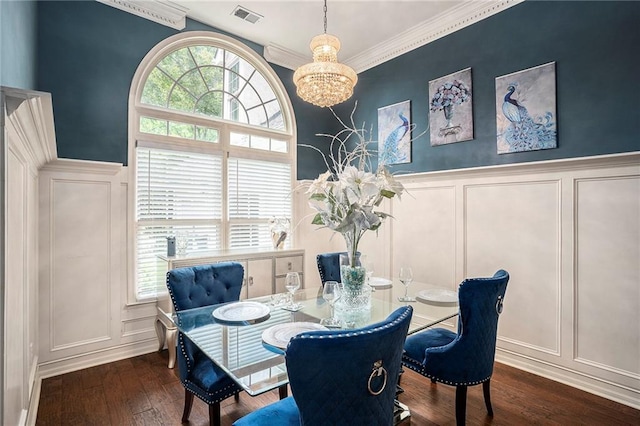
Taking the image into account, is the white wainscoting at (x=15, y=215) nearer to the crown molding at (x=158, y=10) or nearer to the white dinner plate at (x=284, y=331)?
the white dinner plate at (x=284, y=331)

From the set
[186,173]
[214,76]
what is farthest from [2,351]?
[214,76]

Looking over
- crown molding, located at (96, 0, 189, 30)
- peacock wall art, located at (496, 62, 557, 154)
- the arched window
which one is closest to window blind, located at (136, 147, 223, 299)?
the arched window

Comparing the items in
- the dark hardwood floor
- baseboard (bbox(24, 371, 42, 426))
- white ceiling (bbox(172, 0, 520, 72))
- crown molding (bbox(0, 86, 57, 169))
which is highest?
white ceiling (bbox(172, 0, 520, 72))

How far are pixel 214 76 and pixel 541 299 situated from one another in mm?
4142

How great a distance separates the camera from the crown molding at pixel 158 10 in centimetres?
314

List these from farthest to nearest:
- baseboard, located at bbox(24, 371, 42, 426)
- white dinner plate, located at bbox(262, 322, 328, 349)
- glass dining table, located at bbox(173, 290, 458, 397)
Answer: baseboard, located at bbox(24, 371, 42, 426) < white dinner plate, located at bbox(262, 322, 328, 349) < glass dining table, located at bbox(173, 290, 458, 397)

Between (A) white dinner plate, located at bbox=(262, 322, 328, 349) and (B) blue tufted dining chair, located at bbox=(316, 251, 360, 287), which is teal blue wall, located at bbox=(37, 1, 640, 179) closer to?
(B) blue tufted dining chair, located at bbox=(316, 251, 360, 287)

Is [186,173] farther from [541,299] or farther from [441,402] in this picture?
[541,299]

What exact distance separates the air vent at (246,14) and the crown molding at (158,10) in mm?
519

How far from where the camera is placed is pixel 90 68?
296cm

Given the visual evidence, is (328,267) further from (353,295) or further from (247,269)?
(353,295)

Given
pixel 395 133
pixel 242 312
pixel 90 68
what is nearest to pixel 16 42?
pixel 90 68

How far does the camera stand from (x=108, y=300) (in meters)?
3.02

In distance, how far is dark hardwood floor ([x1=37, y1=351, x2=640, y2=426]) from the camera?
2.16 meters
